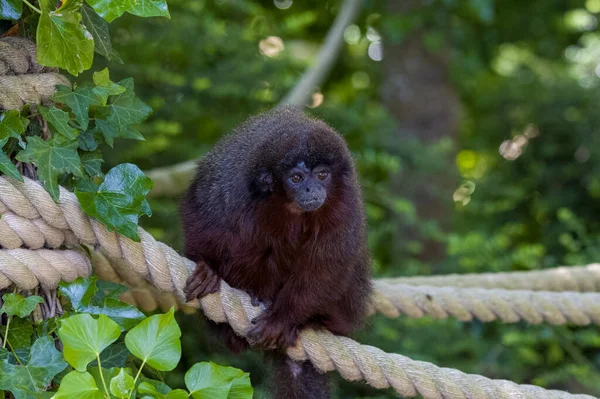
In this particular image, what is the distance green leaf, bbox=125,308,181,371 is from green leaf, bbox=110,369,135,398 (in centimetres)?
6

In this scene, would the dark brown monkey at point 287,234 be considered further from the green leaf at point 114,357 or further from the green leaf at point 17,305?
the green leaf at point 17,305

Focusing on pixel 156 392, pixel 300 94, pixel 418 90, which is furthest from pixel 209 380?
pixel 418 90

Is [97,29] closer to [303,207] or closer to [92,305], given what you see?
[92,305]

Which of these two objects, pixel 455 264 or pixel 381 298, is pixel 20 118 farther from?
pixel 455 264

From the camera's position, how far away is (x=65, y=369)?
1.53 meters

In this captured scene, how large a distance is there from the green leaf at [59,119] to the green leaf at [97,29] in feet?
0.55

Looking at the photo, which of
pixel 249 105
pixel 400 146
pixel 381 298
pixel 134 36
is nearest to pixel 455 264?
pixel 400 146

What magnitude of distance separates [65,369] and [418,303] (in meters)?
1.39

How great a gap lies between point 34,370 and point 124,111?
25.0 inches

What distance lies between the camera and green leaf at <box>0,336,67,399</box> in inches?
54.9

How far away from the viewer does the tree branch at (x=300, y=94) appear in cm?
313

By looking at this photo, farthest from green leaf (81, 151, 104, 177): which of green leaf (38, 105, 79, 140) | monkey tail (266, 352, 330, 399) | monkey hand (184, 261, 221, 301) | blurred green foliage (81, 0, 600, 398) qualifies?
blurred green foliage (81, 0, 600, 398)

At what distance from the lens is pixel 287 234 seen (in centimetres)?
215

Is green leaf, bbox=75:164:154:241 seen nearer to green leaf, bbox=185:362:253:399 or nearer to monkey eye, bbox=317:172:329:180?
green leaf, bbox=185:362:253:399
